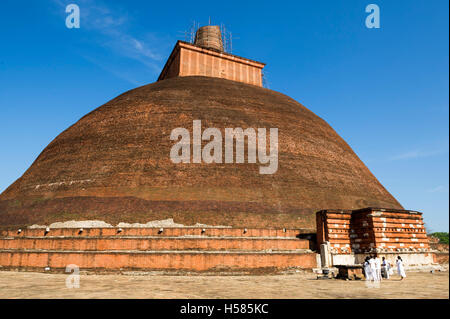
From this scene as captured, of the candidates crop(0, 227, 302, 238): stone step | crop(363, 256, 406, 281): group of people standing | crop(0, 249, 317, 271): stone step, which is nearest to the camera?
crop(363, 256, 406, 281): group of people standing

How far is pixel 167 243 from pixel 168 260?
0.76 m

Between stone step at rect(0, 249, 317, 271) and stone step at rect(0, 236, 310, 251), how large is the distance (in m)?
0.37

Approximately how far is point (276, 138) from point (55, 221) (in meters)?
9.15

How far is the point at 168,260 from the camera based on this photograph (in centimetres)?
859

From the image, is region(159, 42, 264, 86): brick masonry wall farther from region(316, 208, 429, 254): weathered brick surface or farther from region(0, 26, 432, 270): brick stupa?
region(316, 208, 429, 254): weathered brick surface

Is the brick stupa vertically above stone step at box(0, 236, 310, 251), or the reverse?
the brick stupa

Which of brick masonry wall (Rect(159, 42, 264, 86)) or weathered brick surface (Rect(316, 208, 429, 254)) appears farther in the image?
A: brick masonry wall (Rect(159, 42, 264, 86))

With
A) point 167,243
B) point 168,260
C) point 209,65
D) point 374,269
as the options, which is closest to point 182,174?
point 167,243

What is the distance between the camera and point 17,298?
4.83 metres

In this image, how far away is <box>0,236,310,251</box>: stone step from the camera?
9273mm

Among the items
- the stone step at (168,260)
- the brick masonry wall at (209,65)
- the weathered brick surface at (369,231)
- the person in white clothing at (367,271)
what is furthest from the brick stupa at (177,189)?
the brick masonry wall at (209,65)

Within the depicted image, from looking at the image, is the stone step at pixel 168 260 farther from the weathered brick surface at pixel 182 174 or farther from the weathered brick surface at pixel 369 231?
the weathered brick surface at pixel 182 174

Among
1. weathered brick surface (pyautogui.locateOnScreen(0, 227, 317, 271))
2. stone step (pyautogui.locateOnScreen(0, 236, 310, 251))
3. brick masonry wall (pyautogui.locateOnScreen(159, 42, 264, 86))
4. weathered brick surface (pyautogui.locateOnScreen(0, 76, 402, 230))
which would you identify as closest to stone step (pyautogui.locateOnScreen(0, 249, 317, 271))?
weathered brick surface (pyautogui.locateOnScreen(0, 227, 317, 271))

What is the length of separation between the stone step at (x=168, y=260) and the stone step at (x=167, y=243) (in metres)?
0.37
